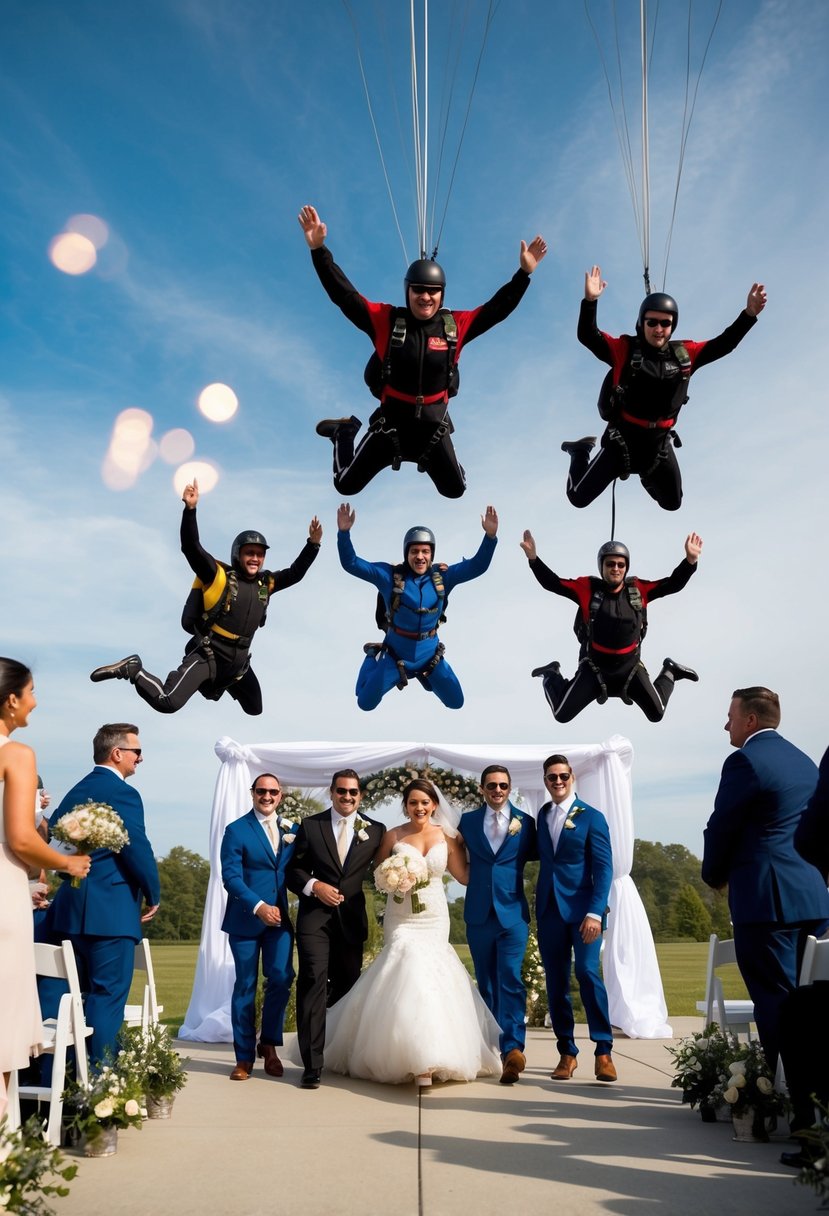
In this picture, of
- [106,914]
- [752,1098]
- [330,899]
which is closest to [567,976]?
[330,899]

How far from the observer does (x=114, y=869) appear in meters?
6.05

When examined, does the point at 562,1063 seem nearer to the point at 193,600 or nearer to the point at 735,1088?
the point at 735,1088

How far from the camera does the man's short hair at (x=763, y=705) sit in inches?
223

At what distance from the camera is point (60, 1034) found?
17.1 ft

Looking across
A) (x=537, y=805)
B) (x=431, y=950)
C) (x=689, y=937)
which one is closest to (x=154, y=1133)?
(x=431, y=950)

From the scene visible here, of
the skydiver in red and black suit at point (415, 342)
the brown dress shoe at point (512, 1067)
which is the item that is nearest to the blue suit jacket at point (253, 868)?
the brown dress shoe at point (512, 1067)

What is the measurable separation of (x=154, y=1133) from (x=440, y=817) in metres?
3.66

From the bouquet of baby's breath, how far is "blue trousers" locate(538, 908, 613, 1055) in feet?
11.3

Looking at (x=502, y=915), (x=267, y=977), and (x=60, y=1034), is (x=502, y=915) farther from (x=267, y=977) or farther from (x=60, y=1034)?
(x=60, y=1034)

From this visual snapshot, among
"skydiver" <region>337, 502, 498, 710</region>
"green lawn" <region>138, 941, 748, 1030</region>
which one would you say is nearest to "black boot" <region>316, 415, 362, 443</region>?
"skydiver" <region>337, 502, 498, 710</region>

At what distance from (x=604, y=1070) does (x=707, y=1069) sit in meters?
1.63

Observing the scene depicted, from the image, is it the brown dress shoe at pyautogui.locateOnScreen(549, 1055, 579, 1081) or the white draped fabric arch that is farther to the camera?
the white draped fabric arch

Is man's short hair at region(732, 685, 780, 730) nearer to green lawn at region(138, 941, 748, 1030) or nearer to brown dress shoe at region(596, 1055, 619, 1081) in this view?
brown dress shoe at region(596, 1055, 619, 1081)

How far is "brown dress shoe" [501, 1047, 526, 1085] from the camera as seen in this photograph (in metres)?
7.34
